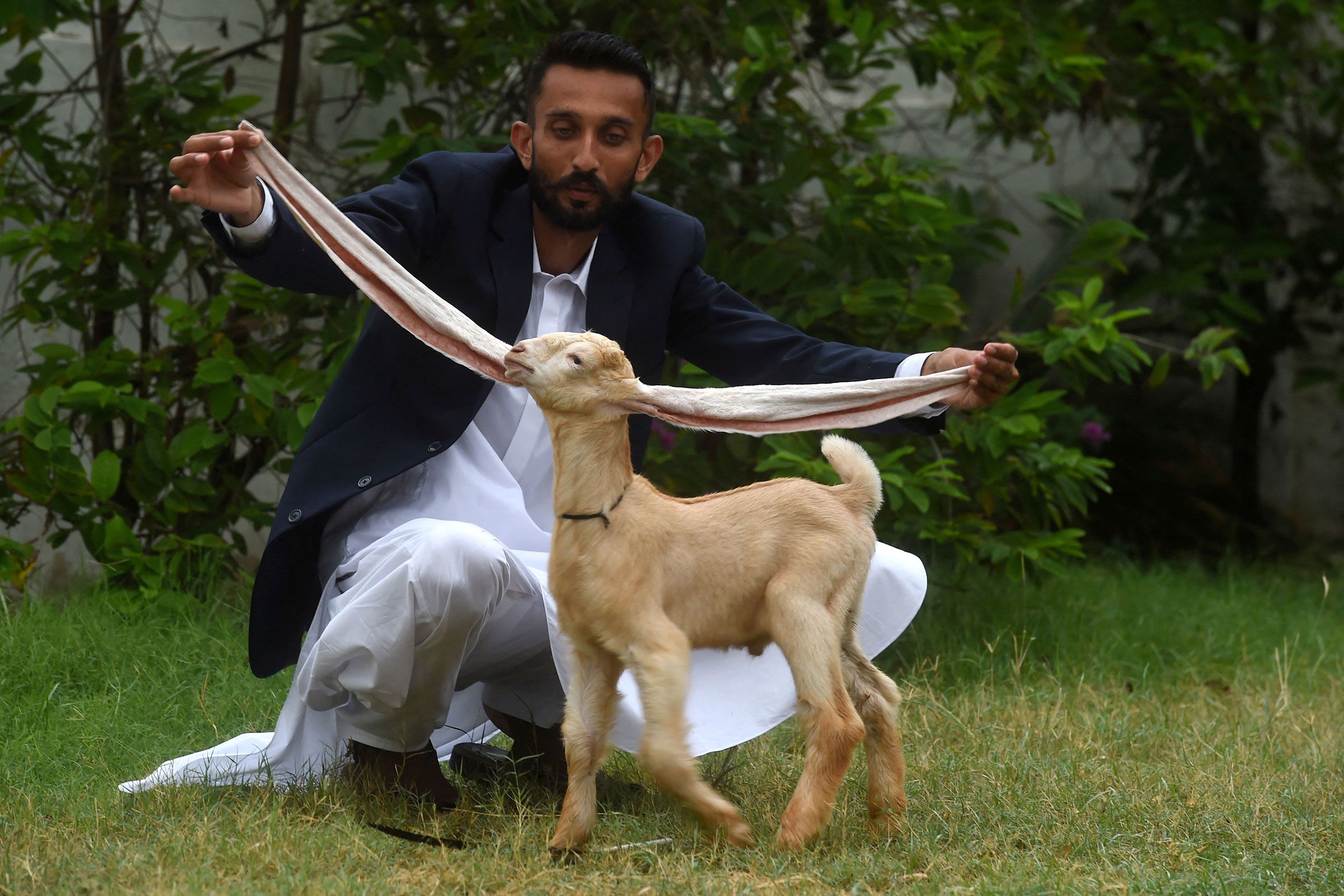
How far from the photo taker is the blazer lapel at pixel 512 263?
3344 mm

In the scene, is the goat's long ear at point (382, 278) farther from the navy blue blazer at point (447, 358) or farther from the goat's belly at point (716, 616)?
the goat's belly at point (716, 616)

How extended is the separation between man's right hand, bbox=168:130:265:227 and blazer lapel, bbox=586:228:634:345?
34.3 inches

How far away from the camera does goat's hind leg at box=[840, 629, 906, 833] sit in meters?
2.92

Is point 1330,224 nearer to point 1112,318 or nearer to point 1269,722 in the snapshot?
point 1112,318

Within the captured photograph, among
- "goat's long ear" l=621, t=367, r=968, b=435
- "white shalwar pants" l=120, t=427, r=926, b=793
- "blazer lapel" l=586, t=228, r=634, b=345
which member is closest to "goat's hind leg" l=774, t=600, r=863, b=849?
"white shalwar pants" l=120, t=427, r=926, b=793

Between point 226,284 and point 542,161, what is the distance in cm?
211

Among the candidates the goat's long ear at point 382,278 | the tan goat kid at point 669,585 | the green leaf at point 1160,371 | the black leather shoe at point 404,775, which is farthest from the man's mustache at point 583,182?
the green leaf at point 1160,371

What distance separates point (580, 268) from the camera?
350 centimetres

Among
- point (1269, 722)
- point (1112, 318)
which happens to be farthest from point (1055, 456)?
point (1269, 722)

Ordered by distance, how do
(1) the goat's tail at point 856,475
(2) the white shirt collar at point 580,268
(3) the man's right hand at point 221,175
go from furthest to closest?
(2) the white shirt collar at point 580,268
(1) the goat's tail at point 856,475
(3) the man's right hand at point 221,175

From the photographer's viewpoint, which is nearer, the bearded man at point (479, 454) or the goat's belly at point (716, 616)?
the goat's belly at point (716, 616)

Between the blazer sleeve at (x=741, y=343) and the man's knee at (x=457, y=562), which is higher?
the blazer sleeve at (x=741, y=343)

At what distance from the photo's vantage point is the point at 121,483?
5.02 m

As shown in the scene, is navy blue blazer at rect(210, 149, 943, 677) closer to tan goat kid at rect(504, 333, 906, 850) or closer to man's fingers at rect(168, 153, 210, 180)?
man's fingers at rect(168, 153, 210, 180)
